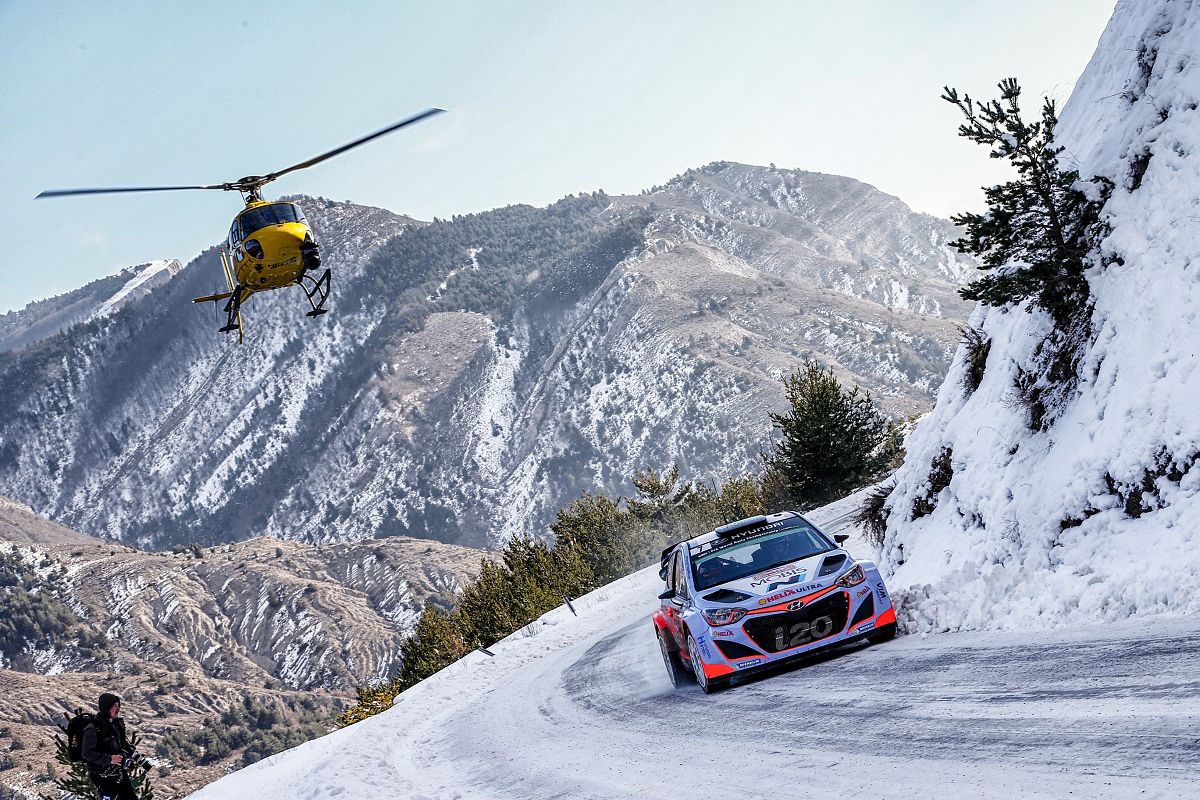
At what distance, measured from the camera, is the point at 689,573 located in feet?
33.7

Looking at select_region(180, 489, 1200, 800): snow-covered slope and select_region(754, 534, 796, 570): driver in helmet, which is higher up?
select_region(754, 534, 796, 570): driver in helmet

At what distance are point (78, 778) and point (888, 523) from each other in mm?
14370

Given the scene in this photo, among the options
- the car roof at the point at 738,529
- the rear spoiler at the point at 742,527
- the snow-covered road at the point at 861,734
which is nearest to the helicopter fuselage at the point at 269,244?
the snow-covered road at the point at 861,734

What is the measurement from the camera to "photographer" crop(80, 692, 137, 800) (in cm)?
977

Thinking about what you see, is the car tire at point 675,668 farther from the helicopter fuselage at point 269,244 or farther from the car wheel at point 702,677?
the helicopter fuselage at point 269,244

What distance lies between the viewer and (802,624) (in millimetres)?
8883

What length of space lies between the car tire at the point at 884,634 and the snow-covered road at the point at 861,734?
5.2 inches

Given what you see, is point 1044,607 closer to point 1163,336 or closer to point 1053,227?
point 1163,336

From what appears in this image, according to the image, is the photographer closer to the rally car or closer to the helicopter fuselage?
the rally car

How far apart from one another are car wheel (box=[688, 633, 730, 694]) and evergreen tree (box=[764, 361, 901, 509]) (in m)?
22.2

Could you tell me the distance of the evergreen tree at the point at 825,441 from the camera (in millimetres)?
32188

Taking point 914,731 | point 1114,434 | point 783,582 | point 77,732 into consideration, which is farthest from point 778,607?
point 77,732

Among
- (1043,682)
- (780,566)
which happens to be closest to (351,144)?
(780,566)

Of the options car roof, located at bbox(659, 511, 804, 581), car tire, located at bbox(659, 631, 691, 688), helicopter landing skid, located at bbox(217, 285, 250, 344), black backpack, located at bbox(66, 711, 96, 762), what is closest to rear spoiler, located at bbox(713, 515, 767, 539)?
car roof, located at bbox(659, 511, 804, 581)
